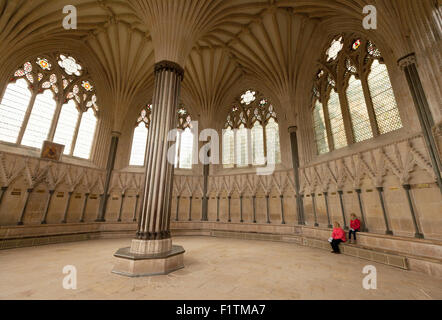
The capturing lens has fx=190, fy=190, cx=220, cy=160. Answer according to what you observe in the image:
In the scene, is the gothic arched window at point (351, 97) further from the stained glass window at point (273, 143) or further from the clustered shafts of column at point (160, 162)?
the clustered shafts of column at point (160, 162)

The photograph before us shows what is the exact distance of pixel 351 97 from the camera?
969 cm

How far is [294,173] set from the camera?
11680mm

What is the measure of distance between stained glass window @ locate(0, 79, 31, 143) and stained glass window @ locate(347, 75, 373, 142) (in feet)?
56.1

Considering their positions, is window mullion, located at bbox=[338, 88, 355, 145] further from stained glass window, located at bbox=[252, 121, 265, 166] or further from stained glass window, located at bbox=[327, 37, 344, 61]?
stained glass window, located at bbox=[252, 121, 265, 166]

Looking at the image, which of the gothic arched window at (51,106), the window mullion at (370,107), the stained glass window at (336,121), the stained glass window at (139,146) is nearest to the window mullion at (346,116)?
the stained glass window at (336,121)

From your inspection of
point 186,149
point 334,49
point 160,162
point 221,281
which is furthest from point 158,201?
point 334,49

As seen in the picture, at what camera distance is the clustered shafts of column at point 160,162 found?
19.2ft

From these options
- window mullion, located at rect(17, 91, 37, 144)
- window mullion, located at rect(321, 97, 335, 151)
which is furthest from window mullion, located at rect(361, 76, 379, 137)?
window mullion, located at rect(17, 91, 37, 144)

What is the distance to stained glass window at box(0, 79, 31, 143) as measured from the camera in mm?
9445

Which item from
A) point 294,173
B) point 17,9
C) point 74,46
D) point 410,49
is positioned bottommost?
point 294,173
